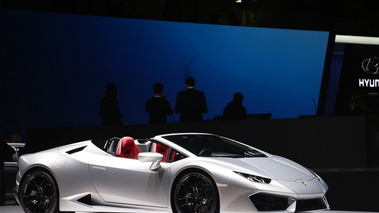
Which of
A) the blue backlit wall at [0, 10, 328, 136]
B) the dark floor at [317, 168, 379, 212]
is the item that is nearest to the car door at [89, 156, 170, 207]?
the dark floor at [317, 168, 379, 212]

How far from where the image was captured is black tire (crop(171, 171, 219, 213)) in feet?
23.3

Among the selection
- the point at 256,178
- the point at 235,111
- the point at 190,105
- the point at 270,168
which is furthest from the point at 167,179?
the point at 235,111

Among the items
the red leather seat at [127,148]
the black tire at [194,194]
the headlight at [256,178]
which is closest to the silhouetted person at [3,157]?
the red leather seat at [127,148]

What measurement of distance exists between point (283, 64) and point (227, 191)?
1336 cm

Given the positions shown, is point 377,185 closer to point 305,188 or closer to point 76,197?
point 305,188

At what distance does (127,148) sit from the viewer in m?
8.02

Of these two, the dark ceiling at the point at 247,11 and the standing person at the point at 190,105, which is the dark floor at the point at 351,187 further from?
the dark ceiling at the point at 247,11

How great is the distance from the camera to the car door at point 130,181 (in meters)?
7.45

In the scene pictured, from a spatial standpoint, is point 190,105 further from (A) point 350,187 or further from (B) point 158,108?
(A) point 350,187

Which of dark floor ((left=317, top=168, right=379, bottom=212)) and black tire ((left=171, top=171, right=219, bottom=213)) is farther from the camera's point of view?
dark floor ((left=317, top=168, right=379, bottom=212))

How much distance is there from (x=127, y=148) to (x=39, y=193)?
4.09 ft

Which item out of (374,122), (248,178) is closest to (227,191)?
(248,178)

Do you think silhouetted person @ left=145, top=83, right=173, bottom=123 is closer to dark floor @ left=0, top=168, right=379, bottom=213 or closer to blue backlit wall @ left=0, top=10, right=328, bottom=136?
dark floor @ left=0, top=168, right=379, bottom=213

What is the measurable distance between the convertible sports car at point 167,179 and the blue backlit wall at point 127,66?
7.81 m
